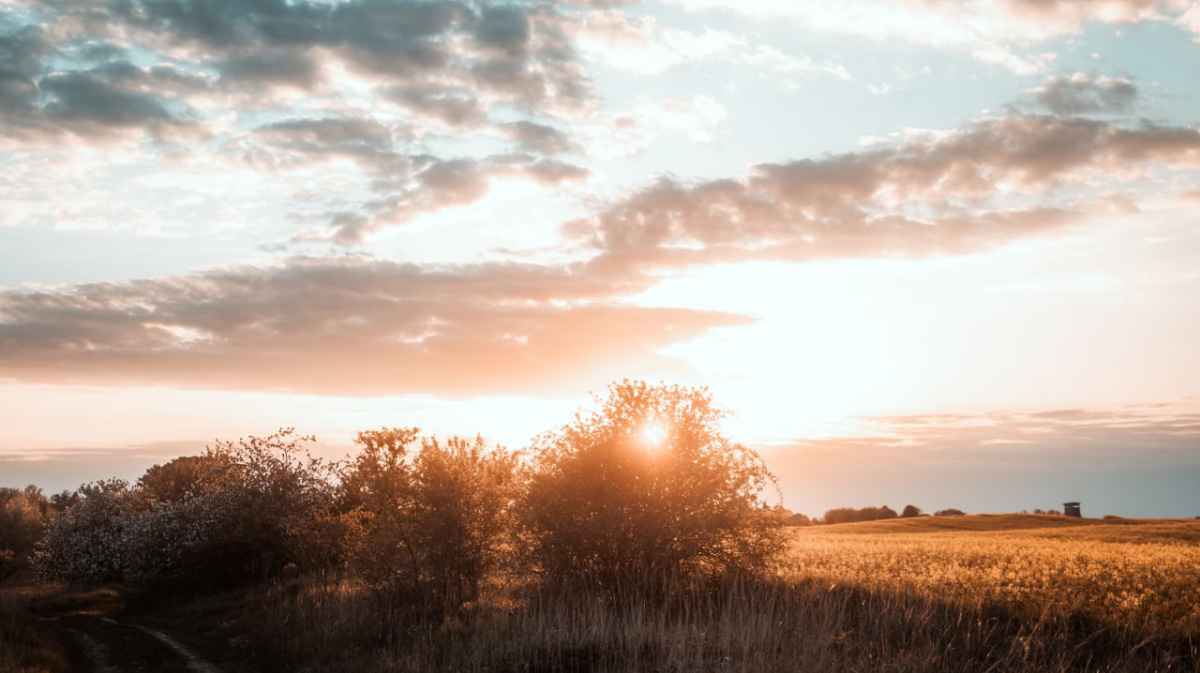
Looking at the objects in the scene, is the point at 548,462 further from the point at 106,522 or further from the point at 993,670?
the point at 106,522

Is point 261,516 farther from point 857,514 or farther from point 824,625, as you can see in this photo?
point 857,514

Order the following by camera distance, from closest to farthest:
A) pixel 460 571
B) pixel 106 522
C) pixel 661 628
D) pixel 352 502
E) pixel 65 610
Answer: pixel 661 628
pixel 460 571
pixel 65 610
pixel 352 502
pixel 106 522

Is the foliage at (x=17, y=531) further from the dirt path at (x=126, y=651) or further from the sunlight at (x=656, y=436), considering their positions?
the sunlight at (x=656, y=436)

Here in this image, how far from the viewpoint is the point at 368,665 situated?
53.4 feet

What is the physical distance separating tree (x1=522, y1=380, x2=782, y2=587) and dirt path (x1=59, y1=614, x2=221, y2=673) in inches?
359

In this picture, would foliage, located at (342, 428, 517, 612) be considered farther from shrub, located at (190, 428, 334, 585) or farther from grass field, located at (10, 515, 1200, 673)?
shrub, located at (190, 428, 334, 585)

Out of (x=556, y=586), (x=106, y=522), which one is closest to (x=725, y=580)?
(x=556, y=586)

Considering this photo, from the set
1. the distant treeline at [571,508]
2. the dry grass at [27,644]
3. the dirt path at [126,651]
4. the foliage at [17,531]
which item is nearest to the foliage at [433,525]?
the distant treeline at [571,508]

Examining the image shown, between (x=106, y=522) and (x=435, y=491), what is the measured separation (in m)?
33.0

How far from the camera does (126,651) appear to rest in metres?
22.8

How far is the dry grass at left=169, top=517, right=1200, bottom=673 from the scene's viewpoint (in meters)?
12.7

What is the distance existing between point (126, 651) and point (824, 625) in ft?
64.1

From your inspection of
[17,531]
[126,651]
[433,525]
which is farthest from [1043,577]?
[17,531]

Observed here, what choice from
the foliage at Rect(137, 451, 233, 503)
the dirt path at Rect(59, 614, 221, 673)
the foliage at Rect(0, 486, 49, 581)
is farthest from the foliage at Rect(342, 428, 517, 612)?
the foliage at Rect(0, 486, 49, 581)
